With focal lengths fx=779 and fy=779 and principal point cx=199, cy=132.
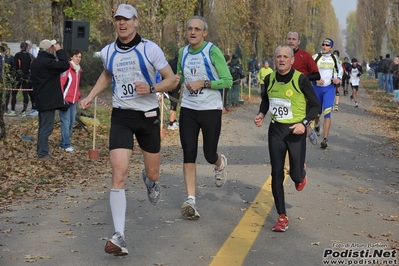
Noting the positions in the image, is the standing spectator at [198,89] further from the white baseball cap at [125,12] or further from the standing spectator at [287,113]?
the white baseball cap at [125,12]

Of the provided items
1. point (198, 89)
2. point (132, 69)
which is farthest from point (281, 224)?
point (132, 69)

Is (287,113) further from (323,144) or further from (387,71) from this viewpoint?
(387,71)

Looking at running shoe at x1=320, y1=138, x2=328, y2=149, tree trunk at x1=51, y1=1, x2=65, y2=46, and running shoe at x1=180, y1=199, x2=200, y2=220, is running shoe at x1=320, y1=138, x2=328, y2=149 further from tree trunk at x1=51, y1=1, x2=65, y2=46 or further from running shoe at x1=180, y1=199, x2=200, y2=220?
running shoe at x1=180, y1=199, x2=200, y2=220

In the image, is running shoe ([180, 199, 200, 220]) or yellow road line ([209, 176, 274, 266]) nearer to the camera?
yellow road line ([209, 176, 274, 266])

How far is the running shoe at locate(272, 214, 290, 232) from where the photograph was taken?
25.3 ft

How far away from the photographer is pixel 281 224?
774cm

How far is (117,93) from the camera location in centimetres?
731

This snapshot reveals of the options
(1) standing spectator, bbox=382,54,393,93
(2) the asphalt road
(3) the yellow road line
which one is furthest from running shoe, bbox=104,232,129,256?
(1) standing spectator, bbox=382,54,393,93

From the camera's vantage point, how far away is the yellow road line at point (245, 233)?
6.56m

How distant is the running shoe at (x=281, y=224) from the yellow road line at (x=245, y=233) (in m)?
0.18

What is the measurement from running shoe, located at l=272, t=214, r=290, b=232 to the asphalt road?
0.10 metres

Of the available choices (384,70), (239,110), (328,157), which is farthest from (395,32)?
(328,157)

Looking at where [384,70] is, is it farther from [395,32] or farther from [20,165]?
[20,165]

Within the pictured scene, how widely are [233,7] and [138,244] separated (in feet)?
143
